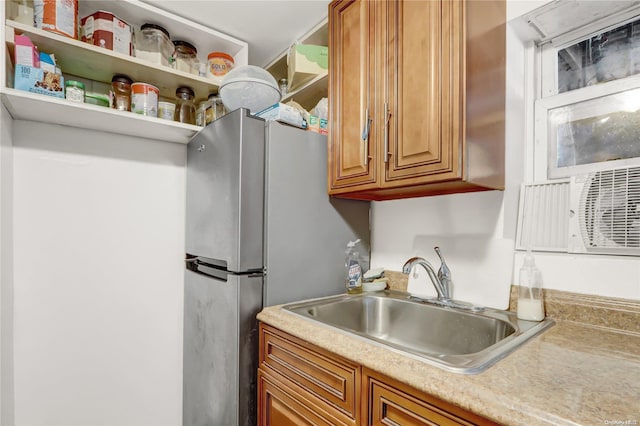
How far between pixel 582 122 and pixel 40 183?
2335 millimetres

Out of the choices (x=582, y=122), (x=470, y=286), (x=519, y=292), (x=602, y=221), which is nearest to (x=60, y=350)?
(x=470, y=286)

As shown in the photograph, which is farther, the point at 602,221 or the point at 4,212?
the point at 4,212

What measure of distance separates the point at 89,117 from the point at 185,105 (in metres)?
0.46

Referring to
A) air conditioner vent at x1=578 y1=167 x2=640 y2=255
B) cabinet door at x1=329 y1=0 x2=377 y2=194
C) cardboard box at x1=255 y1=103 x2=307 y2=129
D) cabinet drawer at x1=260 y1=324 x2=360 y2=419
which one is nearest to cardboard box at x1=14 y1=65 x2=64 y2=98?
cardboard box at x1=255 y1=103 x2=307 y2=129

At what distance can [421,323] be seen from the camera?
1.30m

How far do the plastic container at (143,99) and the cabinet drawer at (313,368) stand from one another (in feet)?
3.88

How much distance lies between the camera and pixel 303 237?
141 centimetres

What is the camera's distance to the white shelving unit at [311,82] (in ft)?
5.66

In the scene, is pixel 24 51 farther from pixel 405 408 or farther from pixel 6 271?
pixel 405 408

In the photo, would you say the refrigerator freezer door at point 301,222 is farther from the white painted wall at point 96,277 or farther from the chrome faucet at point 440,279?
the white painted wall at point 96,277

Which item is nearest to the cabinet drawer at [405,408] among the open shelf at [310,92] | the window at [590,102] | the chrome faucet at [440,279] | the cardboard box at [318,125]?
the chrome faucet at [440,279]

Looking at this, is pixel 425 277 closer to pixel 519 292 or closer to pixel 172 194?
pixel 519 292

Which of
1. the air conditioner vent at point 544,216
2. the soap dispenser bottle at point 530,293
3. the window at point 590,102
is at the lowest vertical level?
the soap dispenser bottle at point 530,293

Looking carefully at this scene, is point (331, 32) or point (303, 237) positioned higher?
point (331, 32)
